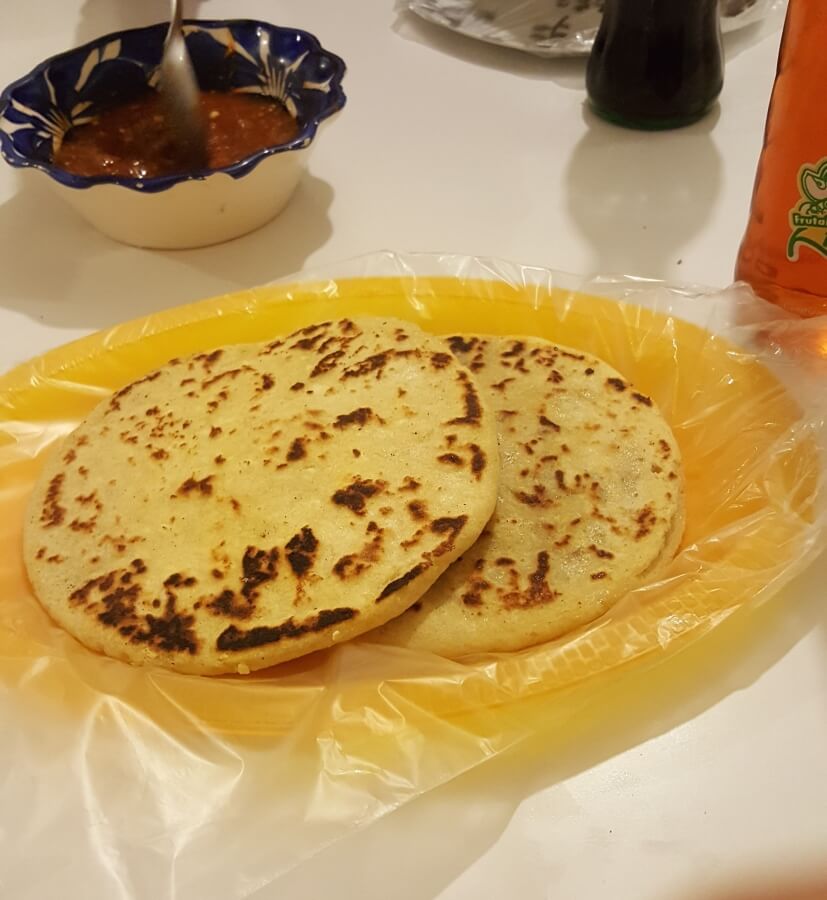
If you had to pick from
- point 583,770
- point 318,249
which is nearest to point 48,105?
point 318,249

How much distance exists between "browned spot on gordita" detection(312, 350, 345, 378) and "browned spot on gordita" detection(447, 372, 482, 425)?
0.52 feet

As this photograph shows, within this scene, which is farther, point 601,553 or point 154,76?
point 154,76

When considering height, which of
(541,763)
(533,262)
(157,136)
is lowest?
(541,763)

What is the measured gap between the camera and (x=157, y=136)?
4.83ft

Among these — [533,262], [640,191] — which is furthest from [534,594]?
[640,191]

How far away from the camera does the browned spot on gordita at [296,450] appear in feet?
3.03

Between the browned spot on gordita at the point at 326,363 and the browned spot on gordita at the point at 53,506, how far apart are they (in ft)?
0.97

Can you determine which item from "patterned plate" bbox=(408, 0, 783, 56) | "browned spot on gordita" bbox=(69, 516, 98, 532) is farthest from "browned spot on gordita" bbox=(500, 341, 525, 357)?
"patterned plate" bbox=(408, 0, 783, 56)

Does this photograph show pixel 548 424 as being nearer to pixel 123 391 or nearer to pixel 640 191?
pixel 123 391

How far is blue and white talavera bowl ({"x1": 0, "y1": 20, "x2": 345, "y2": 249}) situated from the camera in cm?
127

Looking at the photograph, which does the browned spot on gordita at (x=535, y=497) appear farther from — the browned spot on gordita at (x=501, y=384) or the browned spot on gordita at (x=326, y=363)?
the browned spot on gordita at (x=326, y=363)

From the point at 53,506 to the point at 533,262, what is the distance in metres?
0.80

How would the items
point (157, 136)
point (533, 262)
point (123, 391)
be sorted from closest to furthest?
1. point (123, 391)
2. point (533, 262)
3. point (157, 136)

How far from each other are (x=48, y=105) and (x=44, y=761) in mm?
1120
